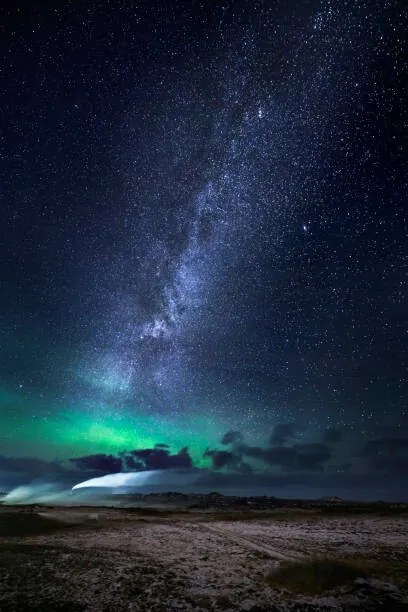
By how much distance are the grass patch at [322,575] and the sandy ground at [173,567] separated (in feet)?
1.12

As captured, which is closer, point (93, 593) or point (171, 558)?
point (93, 593)

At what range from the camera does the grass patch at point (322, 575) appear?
434 inches

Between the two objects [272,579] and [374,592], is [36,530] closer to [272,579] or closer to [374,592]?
[272,579]

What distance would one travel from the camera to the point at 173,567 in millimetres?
13719

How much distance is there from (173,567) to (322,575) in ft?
17.7

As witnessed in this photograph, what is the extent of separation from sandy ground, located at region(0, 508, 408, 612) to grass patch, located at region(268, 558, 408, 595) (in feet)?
1.12

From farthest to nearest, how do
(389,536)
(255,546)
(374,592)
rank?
1. (389,536)
2. (255,546)
3. (374,592)

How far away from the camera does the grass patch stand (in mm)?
11016

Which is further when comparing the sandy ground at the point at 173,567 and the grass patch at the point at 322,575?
the grass patch at the point at 322,575

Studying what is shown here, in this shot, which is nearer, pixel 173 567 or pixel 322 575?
pixel 322 575

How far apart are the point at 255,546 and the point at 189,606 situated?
9.77 m

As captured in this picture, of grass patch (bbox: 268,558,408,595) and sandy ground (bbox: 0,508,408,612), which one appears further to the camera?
grass patch (bbox: 268,558,408,595)

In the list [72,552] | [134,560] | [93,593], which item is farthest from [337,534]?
[93,593]

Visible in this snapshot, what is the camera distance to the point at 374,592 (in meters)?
10.5
